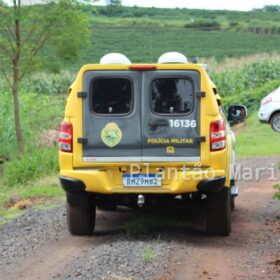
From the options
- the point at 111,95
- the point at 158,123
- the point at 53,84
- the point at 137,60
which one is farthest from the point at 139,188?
the point at 137,60

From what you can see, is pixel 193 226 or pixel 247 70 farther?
pixel 247 70

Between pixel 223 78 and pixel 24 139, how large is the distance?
56.0 ft

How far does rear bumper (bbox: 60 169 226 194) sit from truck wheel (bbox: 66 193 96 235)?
0.33 meters

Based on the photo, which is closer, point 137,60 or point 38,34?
point 38,34

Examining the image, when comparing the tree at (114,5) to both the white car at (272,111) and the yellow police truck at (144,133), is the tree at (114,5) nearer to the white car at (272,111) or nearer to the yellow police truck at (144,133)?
the white car at (272,111)

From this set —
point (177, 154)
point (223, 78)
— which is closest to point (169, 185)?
point (177, 154)

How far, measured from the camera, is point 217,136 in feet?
28.7

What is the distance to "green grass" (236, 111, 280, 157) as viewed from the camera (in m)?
20.6

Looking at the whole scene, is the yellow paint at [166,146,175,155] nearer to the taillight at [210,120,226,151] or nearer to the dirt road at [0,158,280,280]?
the taillight at [210,120,226,151]

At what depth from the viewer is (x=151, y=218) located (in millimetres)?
10367

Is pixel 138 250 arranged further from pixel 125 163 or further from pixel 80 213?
pixel 80 213

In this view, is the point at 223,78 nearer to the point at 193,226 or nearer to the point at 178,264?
the point at 193,226

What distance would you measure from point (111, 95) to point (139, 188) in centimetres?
115

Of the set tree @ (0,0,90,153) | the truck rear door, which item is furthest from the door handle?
tree @ (0,0,90,153)
